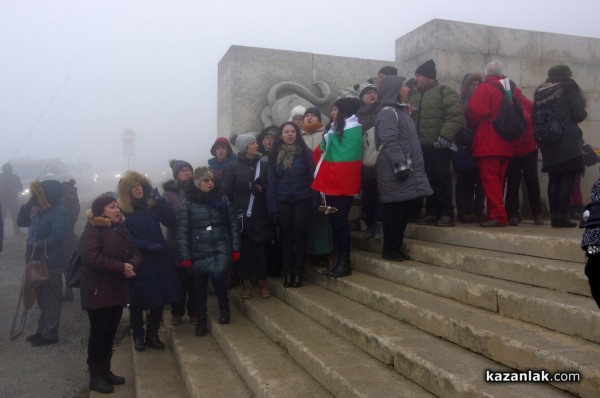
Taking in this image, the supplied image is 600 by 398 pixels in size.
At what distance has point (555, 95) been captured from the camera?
512 centimetres

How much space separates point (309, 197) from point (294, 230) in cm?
36

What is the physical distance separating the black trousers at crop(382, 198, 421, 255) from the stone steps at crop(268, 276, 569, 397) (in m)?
0.70

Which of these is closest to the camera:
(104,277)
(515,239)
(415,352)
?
(415,352)

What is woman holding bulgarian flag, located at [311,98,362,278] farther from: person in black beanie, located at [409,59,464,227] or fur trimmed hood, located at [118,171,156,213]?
fur trimmed hood, located at [118,171,156,213]

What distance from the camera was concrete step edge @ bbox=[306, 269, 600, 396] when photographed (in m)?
2.56

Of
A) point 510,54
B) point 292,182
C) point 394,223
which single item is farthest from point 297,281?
point 510,54

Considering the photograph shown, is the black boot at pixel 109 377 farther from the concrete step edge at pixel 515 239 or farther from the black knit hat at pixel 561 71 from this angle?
the black knit hat at pixel 561 71

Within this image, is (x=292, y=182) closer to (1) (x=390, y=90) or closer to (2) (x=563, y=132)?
(1) (x=390, y=90)

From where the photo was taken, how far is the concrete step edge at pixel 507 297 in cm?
290

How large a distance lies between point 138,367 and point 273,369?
1.72 m

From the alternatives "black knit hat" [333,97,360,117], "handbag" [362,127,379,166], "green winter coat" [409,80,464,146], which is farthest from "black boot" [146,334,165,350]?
"green winter coat" [409,80,464,146]

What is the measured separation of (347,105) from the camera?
5.11 metres

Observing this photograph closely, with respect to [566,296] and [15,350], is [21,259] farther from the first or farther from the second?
[566,296]

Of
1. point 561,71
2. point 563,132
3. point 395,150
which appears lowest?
point 395,150
